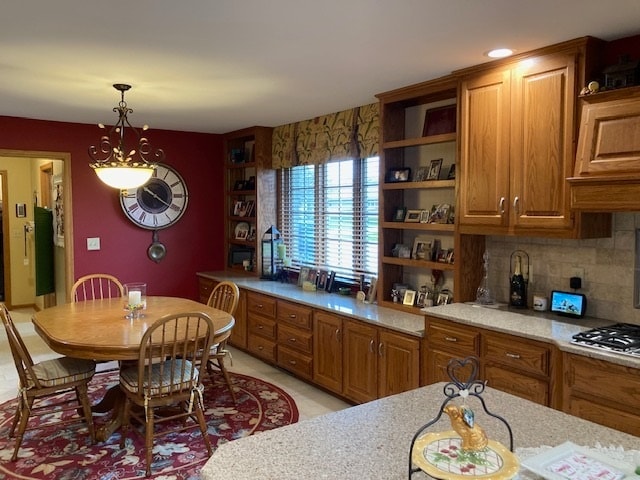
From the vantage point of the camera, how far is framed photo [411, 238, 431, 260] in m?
3.82

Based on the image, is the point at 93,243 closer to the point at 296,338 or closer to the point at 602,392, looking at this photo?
the point at 296,338

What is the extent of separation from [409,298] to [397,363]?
0.61 metres

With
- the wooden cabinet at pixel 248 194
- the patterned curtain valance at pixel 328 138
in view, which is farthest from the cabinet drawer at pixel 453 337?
the wooden cabinet at pixel 248 194

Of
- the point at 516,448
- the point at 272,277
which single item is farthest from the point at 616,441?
the point at 272,277

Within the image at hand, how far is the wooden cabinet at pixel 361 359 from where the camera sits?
3.40 m

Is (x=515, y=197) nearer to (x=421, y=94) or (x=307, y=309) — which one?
(x=421, y=94)

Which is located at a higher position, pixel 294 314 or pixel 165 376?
pixel 294 314

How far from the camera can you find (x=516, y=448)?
136cm

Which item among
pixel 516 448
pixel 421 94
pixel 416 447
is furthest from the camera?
pixel 421 94

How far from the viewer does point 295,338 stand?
4.44 m

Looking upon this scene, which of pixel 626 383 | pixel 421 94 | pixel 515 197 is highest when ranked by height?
pixel 421 94

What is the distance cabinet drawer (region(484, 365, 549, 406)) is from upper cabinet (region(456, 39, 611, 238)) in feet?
2.55

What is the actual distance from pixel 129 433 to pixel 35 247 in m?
4.33

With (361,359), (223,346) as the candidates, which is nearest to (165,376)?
(223,346)
